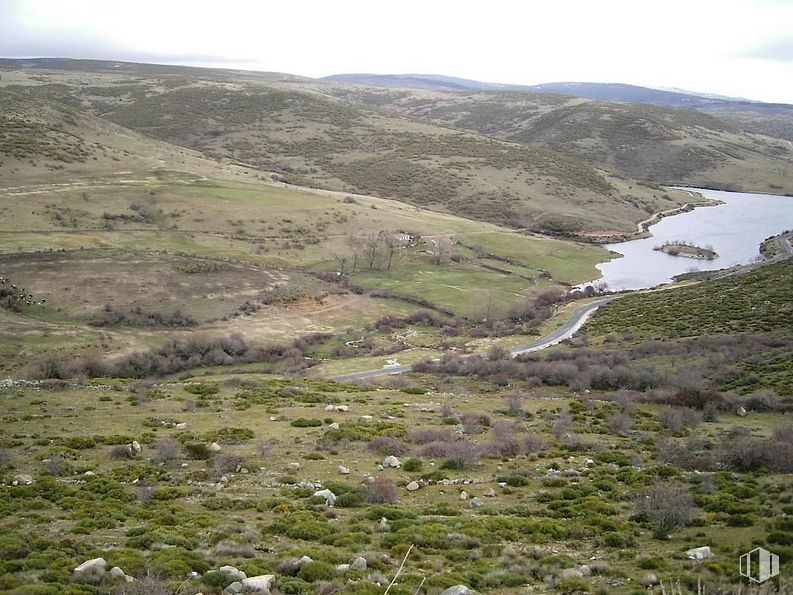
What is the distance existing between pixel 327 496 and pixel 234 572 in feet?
20.5

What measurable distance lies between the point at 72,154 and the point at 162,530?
108 m

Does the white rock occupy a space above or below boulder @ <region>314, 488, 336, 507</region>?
above

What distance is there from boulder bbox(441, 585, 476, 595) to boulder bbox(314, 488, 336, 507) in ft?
23.1

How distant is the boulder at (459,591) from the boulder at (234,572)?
4025 mm

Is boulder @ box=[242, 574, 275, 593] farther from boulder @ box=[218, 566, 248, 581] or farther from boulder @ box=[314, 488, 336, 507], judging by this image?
boulder @ box=[314, 488, 336, 507]

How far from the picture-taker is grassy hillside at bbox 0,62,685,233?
5379 inches

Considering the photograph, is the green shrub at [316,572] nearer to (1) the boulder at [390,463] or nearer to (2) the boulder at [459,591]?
(2) the boulder at [459,591]

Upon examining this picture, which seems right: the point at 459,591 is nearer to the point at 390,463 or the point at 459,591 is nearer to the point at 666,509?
the point at 666,509

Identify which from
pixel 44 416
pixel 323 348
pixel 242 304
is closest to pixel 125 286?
pixel 242 304

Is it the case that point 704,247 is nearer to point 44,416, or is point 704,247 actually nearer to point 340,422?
point 340,422

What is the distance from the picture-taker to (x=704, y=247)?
115625 mm
